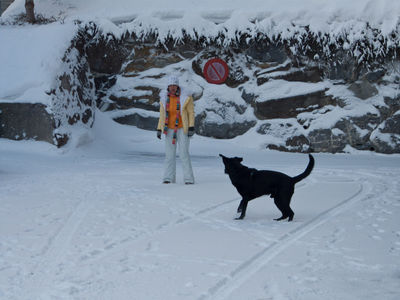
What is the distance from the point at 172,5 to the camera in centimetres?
1342

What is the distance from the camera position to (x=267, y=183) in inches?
175

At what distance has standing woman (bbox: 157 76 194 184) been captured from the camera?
7.22m

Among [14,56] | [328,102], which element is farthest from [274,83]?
[14,56]

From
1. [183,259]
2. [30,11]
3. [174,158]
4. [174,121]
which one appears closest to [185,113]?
[174,121]

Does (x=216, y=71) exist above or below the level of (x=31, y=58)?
below

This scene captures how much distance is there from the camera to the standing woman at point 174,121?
23.7ft

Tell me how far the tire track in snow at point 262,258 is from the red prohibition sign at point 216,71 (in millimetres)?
8068

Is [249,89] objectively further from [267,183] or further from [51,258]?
[51,258]

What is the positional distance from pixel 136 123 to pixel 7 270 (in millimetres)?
9979

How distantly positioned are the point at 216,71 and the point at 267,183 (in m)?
8.83

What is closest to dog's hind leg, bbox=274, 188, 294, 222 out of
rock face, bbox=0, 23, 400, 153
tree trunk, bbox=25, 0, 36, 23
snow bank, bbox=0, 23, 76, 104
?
rock face, bbox=0, 23, 400, 153

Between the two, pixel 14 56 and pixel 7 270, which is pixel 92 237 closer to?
pixel 7 270

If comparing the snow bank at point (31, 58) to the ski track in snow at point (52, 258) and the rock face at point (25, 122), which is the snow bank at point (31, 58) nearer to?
the rock face at point (25, 122)

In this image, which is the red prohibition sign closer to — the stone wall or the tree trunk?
the stone wall
